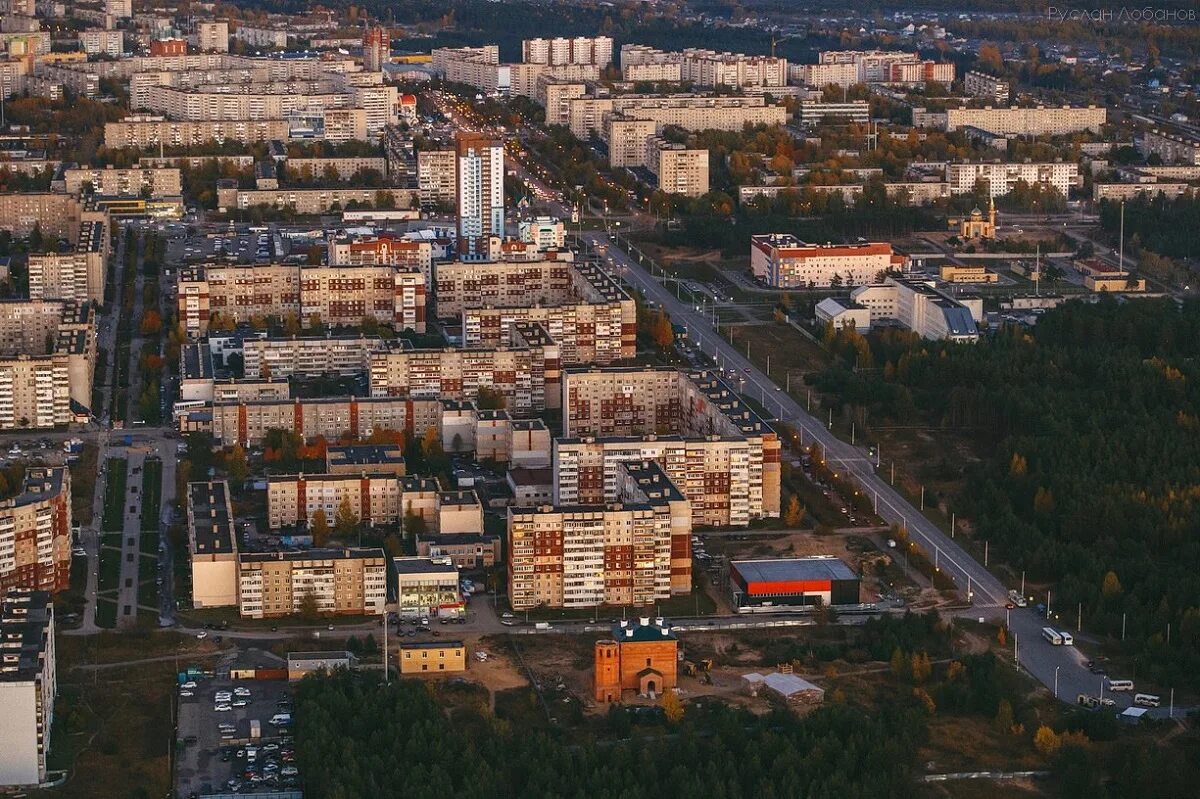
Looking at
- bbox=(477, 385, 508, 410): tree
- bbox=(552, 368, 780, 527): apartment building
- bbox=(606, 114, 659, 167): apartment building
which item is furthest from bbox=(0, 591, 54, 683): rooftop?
bbox=(606, 114, 659, 167): apartment building

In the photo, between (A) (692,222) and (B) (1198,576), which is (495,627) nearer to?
(B) (1198,576)

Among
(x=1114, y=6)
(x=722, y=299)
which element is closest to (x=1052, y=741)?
(x=722, y=299)

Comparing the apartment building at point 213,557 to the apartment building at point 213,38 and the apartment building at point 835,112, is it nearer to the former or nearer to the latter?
the apartment building at point 835,112

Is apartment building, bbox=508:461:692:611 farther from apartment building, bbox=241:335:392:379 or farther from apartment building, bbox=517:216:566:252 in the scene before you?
apartment building, bbox=517:216:566:252

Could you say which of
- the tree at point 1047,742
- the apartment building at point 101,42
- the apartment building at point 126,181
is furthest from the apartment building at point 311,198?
the tree at point 1047,742

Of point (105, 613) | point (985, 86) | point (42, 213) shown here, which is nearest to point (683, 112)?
point (985, 86)

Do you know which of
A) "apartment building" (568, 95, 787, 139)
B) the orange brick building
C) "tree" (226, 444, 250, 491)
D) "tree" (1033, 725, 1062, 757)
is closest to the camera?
"tree" (1033, 725, 1062, 757)
